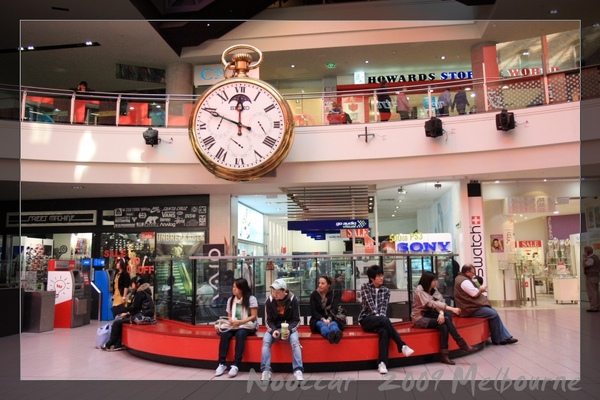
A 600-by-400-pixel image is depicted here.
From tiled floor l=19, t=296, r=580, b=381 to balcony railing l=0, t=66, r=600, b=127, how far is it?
4.71 m

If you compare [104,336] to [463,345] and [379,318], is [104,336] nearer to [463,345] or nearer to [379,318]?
[379,318]

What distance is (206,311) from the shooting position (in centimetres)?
766

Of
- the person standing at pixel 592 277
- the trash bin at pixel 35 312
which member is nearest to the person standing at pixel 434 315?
the person standing at pixel 592 277

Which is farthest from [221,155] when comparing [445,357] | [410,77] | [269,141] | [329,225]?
[410,77]

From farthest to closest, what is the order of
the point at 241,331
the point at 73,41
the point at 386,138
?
the point at 73,41 < the point at 386,138 < the point at 241,331

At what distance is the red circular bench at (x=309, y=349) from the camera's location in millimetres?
5809

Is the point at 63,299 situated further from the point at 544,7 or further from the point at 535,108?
the point at 544,7

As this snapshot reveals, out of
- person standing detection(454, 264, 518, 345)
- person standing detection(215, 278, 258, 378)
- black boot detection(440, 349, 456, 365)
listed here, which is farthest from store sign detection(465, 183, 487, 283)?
person standing detection(215, 278, 258, 378)

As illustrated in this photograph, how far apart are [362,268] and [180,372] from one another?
Answer: 301 centimetres

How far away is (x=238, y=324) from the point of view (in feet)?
19.5

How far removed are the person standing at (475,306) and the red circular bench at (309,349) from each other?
0.69m

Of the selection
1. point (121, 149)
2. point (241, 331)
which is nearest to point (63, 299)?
point (121, 149)

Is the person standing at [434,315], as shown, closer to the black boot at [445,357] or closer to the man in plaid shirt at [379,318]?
the black boot at [445,357]

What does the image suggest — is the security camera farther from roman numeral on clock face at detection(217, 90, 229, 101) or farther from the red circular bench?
the red circular bench
